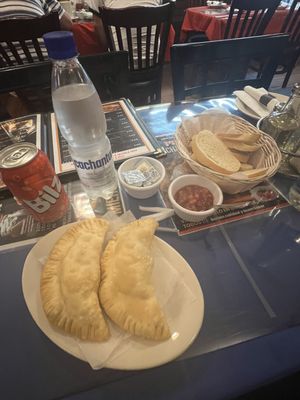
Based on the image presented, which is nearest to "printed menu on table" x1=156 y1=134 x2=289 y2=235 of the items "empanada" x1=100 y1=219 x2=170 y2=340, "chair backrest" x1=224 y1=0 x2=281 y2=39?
"empanada" x1=100 y1=219 x2=170 y2=340

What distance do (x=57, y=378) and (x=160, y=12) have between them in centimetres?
161

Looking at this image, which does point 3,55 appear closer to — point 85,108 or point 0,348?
point 85,108

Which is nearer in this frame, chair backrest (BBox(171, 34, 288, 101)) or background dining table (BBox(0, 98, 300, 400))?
background dining table (BBox(0, 98, 300, 400))

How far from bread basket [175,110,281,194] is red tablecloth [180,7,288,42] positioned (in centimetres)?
209

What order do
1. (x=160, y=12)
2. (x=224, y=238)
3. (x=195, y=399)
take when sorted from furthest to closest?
(x=160, y=12) < (x=224, y=238) < (x=195, y=399)

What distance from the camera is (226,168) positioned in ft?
1.97

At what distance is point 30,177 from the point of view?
46cm

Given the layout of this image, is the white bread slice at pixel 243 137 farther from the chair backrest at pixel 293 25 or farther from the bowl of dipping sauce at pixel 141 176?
the chair backrest at pixel 293 25

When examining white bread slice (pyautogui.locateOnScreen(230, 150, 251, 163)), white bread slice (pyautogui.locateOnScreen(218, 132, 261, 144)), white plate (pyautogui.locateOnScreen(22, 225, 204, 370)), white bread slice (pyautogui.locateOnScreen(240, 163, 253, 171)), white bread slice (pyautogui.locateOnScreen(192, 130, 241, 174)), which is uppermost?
white bread slice (pyautogui.locateOnScreen(218, 132, 261, 144))

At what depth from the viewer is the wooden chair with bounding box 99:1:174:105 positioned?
4.09ft

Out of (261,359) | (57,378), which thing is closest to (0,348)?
(57,378)

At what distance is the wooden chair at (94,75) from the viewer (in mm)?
904

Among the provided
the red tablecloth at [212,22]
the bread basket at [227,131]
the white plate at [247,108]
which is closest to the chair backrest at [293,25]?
the red tablecloth at [212,22]

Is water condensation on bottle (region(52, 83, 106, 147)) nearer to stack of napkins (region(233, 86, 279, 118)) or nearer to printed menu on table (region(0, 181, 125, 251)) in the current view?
printed menu on table (region(0, 181, 125, 251))
